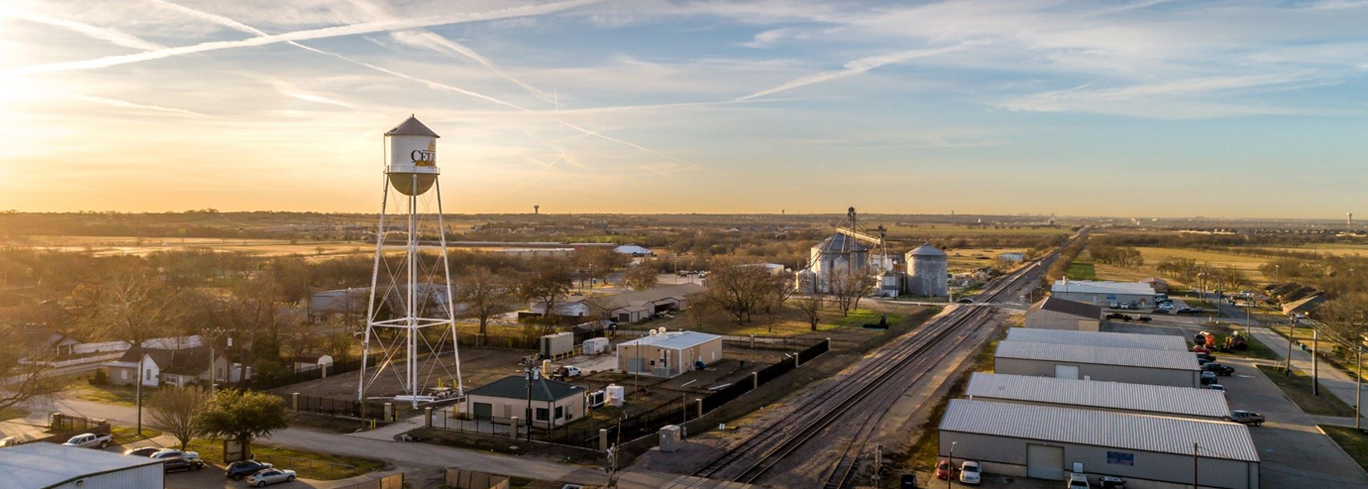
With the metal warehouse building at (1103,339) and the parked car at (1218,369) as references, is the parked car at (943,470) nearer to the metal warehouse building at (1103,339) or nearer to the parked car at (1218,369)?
the metal warehouse building at (1103,339)

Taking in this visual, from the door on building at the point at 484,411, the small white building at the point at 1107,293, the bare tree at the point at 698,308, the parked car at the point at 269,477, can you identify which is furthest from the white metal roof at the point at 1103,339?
the parked car at the point at 269,477

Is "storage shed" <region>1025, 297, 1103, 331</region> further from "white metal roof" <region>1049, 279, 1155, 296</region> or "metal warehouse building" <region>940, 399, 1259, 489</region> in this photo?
"metal warehouse building" <region>940, 399, 1259, 489</region>

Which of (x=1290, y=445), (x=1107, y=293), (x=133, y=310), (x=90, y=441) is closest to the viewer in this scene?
(x=90, y=441)

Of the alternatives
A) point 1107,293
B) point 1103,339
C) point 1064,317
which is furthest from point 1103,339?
point 1107,293

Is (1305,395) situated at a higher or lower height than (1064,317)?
lower

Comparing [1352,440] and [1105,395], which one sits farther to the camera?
[1105,395]

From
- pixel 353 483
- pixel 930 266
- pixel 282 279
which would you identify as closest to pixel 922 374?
pixel 353 483

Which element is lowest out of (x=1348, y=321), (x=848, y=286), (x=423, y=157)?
(x=1348, y=321)

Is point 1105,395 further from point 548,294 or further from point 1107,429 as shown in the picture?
point 548,294
